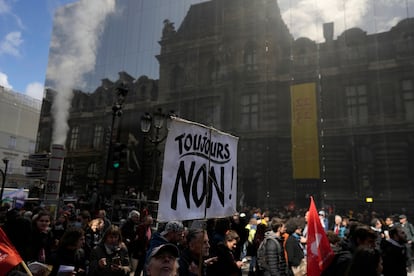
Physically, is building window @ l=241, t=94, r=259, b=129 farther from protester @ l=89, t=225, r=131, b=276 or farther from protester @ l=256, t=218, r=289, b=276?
protester @ l=89, t=225, r=131, b=276

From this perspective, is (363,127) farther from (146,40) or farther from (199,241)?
(146,40)

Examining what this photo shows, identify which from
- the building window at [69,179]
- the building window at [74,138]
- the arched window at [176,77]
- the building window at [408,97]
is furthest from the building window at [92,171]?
the building window at [408,97]

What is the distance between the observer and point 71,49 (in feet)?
84.2

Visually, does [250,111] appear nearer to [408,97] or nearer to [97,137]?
[408,97]

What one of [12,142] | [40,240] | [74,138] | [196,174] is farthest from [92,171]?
[12,142]

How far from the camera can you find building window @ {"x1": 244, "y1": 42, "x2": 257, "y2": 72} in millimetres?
16406

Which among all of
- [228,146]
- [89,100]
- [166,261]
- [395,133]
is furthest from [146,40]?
[166,261]

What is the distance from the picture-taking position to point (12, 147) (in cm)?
3931

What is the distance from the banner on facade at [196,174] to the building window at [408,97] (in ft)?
38.7

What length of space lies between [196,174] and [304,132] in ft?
39.1

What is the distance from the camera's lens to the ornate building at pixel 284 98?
12992 mm

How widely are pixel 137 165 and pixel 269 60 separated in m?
9.39

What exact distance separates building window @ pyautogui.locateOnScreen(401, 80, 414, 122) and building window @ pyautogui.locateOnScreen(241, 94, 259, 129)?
5987mm

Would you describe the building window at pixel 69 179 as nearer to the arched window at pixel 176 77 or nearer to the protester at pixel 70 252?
the arched window at pixel 176 77
